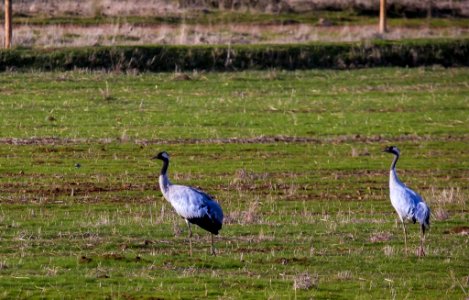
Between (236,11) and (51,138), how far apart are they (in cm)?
3497

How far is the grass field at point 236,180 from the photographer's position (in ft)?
48.4

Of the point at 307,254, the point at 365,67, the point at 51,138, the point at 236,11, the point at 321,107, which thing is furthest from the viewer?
the point at 236,11

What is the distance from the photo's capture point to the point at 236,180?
24.0m

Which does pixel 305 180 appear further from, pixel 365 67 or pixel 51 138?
pixel 365 67

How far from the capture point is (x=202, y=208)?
1648cm

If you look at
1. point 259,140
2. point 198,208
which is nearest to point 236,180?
point 259,140

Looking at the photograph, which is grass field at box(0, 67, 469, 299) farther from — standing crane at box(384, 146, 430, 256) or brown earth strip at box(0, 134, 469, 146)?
standing crane at box(384, 146, 430, 256)

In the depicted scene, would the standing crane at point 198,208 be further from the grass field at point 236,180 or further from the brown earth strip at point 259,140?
the brown earth strip at point 259,140

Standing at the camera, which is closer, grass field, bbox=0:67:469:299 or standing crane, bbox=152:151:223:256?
grass field, bbox=0:67:469:299

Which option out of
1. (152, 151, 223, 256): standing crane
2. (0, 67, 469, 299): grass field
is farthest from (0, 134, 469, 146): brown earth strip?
(152, 151, 223, 256): standing crane

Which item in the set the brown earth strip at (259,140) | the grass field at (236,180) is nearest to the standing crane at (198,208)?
the grass field at (236,180)

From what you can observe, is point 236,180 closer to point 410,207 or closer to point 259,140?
point 259,140

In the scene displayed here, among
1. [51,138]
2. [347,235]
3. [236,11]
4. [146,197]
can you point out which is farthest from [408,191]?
[236,11]

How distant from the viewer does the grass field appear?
14766 millimetres
